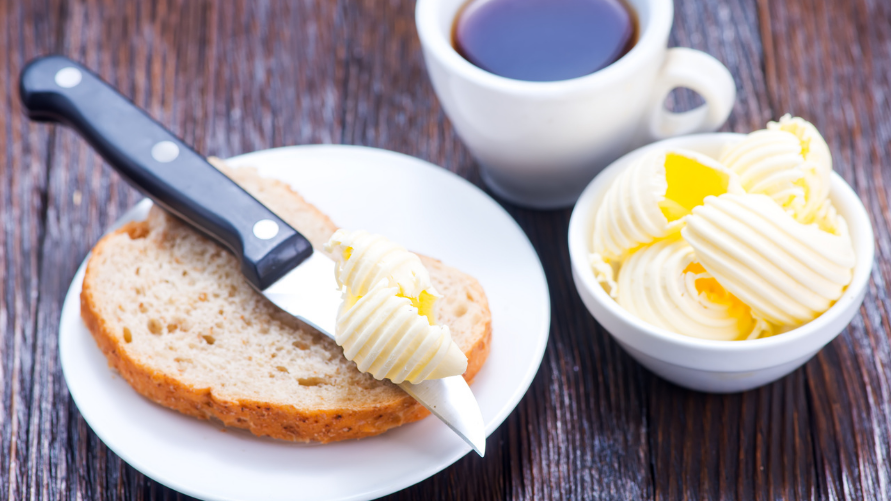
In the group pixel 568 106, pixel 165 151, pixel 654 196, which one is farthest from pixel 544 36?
pixel 165 151

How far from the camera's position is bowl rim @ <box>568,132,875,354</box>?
1.06 metres

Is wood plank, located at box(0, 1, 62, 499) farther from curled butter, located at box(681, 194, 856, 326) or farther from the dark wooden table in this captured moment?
curled butter, located at box(681, 194, 856, 326)

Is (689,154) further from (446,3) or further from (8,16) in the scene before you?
(8,16)

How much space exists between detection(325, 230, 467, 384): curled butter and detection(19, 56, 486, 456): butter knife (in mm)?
60

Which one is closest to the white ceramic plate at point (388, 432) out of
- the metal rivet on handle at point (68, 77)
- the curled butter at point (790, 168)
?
the metal rivet on handle at point (68, 77)

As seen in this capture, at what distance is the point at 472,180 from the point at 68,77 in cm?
73

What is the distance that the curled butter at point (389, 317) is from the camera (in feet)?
3.38

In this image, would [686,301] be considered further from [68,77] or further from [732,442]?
[68,77]

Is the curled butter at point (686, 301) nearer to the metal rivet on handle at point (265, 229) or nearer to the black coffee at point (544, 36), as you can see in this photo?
Result: the black coffee at point (544, 36)

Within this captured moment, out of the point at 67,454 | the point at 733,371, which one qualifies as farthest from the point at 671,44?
the point at 67,454

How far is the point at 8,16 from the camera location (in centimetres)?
183

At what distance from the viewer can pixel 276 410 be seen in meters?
1.11

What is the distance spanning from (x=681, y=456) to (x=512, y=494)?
257mm

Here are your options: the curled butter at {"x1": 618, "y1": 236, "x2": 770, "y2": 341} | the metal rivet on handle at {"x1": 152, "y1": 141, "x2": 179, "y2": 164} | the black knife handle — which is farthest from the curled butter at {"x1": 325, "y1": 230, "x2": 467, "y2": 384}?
the metal rivet on handle at {"x1": 152, "y1": 141, "x2": 179, "y2": 164}
